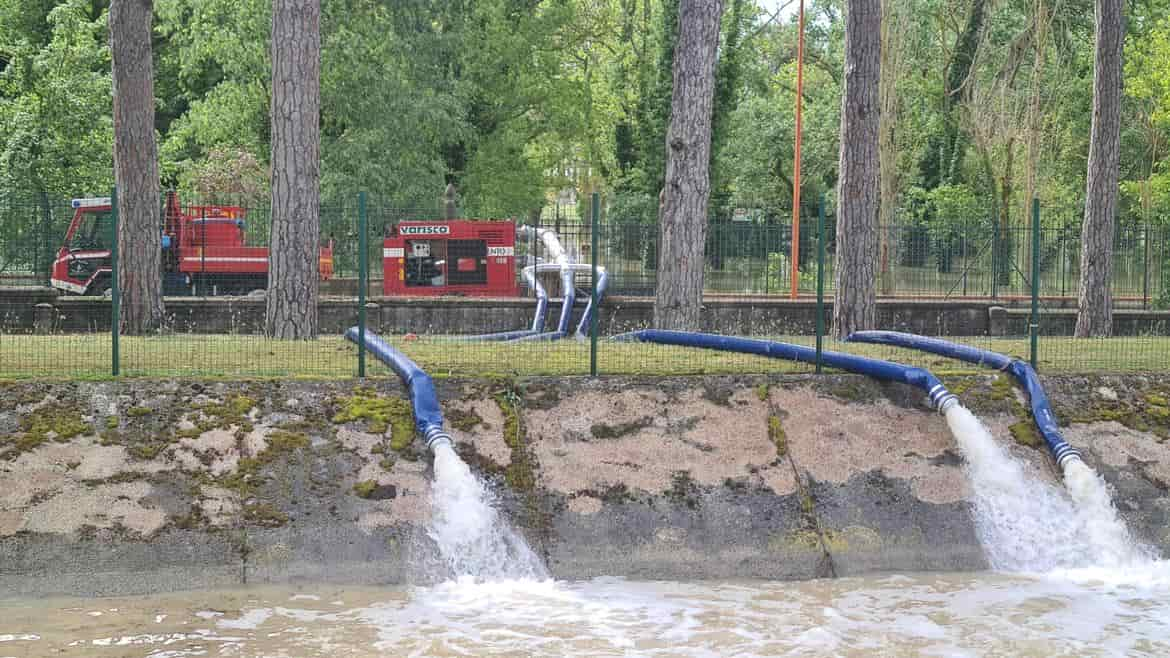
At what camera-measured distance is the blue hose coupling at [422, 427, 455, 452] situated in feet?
38.3

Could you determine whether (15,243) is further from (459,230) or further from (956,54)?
(956,54)

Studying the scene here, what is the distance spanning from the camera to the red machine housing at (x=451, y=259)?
26969mm

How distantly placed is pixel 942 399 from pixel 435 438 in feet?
16.5

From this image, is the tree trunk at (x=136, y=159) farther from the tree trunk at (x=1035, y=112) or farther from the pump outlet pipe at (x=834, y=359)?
the tree trunk at (x=1035, y=112)

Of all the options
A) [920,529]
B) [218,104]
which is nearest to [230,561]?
[920,529]

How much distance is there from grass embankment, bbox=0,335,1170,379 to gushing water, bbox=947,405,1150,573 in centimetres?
171

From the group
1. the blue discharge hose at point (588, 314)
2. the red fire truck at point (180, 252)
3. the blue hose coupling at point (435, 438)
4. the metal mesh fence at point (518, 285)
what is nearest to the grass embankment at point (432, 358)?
the metal mesh fence at point (518, 285)

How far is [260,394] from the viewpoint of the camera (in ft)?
40.1

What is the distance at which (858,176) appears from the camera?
19.0 m

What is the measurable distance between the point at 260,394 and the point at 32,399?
6.57 feet

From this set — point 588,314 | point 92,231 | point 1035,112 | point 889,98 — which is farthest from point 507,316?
point 1035,112

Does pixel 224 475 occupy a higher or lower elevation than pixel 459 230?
lower

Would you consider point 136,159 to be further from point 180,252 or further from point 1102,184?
point 1102,184

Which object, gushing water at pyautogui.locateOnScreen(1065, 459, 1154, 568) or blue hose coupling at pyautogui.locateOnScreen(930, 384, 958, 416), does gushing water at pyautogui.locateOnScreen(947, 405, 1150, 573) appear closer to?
gushing water at pyautogui.locateOnScreen(1065, 459, 1154, 568)
